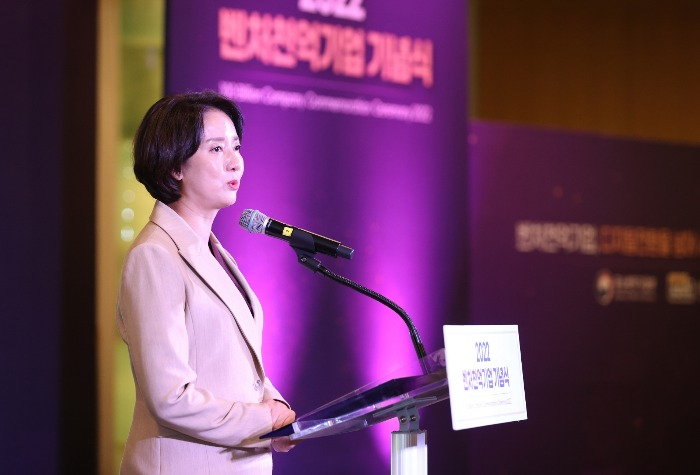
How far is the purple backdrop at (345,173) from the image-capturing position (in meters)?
3.80

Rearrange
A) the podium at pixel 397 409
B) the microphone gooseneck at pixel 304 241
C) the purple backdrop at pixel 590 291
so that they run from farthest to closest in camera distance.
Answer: the purple backdrop at pixel 590 291, the microphone gooseneck at pixel 304 241, the podium at pixel 397 409

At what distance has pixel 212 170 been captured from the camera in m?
2.06

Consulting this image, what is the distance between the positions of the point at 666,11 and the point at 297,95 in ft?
13.5

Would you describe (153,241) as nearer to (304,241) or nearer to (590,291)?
(304,241)

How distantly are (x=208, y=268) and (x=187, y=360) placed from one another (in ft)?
0.69

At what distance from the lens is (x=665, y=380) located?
564cm

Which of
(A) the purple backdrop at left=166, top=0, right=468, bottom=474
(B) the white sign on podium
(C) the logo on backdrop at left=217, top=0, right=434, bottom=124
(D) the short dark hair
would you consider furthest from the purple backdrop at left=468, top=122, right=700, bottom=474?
(D) the short dark hair

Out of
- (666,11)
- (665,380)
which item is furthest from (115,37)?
(666,11)

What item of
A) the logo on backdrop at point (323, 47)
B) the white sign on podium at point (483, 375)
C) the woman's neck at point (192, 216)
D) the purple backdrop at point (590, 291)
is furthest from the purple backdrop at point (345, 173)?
the white sign on podium at point (483, 375)

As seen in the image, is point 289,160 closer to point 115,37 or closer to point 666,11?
point 115,37

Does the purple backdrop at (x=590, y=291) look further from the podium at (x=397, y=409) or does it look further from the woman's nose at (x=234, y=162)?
the podium at (x=397, y=409)

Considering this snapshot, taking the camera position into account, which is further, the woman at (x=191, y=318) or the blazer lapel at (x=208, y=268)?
the blazer lapel at (x=208, y=268)

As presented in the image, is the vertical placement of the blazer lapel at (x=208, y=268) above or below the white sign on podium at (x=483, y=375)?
above

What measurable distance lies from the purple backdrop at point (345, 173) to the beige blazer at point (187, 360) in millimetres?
1711
